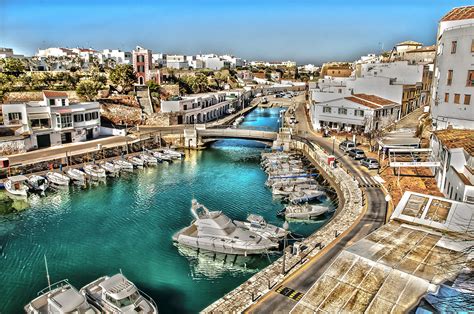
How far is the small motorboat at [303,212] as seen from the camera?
3544cm

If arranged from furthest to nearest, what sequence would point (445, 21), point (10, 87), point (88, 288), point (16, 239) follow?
point (10, 87) < point (445, 21) < point (16, 239) < point (88, 288)

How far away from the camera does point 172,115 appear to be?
75.8 metres

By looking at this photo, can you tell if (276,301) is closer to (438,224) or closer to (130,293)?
(130,293)

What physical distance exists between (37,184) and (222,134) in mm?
33379

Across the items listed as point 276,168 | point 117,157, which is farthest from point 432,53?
point 117,157

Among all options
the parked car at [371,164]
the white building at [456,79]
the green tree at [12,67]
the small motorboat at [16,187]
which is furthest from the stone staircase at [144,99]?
the white building at [456,79]

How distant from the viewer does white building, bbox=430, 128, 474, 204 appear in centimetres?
2616

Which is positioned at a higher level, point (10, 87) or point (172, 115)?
point (10, 87)

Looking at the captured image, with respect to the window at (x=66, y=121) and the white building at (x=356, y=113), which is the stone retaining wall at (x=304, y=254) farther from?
the window at (x=66, y=121)

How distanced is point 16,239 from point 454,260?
3430 centimetres

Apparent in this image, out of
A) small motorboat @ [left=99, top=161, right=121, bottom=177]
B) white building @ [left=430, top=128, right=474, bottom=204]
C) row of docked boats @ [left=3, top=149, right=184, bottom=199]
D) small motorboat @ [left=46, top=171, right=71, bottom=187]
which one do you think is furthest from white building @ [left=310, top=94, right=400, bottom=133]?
small motorboat @ [left=46, top=171, right=71, bottom=187]

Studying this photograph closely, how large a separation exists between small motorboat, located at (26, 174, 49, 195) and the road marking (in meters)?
35.4

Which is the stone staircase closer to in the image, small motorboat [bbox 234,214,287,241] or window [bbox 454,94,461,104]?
small motorboat [bbox 234,214,287,241]

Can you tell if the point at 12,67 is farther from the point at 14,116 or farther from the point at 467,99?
the point at 467,99
